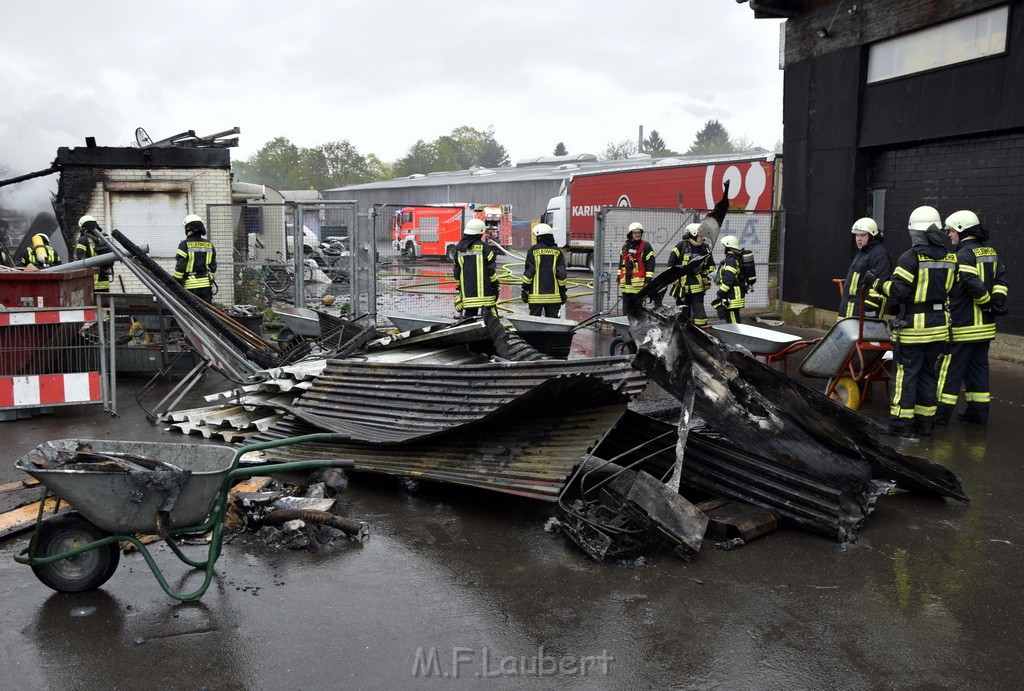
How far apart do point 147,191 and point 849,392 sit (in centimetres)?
1297

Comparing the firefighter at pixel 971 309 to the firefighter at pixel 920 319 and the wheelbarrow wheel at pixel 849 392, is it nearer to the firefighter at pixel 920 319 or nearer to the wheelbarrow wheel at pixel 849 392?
the firefighter at pixel 920 319

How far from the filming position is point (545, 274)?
1115 cm

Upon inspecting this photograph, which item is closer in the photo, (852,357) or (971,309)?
(971,309)

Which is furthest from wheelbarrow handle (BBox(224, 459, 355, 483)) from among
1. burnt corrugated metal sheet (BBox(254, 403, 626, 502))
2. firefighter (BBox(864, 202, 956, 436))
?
firefighter (BBox(864, 202, 956, 436))

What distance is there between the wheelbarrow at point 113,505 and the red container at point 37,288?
4.84 meters

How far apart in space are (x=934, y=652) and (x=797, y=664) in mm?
670

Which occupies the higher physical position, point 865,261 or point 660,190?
point 660,190

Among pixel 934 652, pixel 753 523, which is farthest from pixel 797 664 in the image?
pixel 753 523

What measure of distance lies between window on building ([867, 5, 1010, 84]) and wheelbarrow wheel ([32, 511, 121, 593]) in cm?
1202

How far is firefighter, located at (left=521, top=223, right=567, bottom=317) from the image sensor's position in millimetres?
11078

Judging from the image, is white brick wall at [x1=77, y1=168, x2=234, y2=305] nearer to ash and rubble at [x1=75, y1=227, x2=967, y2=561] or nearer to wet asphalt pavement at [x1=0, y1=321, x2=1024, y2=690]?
ash and rubble at [x1=75, y1=227, x2=967, y2=561]

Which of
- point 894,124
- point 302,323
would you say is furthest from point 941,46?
point 302,323

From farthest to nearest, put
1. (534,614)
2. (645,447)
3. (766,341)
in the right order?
(766,341), (645,447), (534,614)

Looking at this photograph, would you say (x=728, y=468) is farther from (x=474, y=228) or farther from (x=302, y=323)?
(x=302, y=323)
